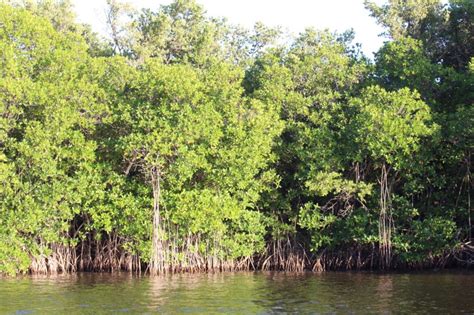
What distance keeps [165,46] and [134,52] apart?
5.78 ft

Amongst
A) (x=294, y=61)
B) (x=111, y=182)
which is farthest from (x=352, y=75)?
(x=111, y=182)

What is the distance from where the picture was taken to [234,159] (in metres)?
27.8

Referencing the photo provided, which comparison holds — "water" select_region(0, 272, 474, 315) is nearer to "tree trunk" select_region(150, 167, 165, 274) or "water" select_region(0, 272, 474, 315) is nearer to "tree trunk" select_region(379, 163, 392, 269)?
"tree trunk" select_region(150, 167, 165, 274)

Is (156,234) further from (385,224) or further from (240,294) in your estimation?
(385,224)

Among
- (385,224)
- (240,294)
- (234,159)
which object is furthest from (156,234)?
(385,224)

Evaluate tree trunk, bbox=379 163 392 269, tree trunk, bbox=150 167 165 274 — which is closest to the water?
tree trunk, bbox=150 167 165 274

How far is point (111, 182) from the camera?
90.5ft

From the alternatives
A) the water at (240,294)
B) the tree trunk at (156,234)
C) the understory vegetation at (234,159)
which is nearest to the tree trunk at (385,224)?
the understory vegetation at (234,159)

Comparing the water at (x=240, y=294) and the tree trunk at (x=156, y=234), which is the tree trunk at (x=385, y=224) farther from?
the tree trunk at (x=156, y=234)

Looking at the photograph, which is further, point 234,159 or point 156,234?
point 234,159

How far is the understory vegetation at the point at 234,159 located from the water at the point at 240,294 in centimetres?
202

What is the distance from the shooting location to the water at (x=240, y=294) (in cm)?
1789

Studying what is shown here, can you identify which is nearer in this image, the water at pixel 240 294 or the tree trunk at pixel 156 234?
the water at pixel 240 294

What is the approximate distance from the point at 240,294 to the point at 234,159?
800 centimetres
